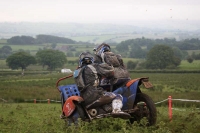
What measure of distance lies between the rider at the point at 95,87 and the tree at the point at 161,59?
94768 millimetres

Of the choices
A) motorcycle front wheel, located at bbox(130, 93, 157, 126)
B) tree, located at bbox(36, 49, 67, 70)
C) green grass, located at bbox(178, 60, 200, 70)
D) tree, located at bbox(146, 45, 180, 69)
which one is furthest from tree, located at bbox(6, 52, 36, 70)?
motorcycle front wheel, located at bbox(130, 93, 157, 126)

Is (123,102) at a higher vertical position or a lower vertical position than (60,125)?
higher

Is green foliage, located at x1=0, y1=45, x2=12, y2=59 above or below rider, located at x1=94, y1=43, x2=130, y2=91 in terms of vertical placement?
below

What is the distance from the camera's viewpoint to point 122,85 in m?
9.57

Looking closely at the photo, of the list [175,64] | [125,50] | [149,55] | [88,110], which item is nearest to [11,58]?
[149,55]

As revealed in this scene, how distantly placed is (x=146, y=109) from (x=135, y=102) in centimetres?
45

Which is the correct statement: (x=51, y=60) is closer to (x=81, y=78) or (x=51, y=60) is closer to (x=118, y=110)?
(x=81, y=78)

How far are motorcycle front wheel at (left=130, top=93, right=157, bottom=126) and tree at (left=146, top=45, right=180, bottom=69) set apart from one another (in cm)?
9448

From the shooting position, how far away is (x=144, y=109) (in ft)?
30.2

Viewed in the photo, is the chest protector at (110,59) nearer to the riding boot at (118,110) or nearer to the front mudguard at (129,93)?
the front mudguard at (129,93)

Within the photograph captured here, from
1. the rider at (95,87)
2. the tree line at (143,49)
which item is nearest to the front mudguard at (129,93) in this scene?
the rider at (95,87)

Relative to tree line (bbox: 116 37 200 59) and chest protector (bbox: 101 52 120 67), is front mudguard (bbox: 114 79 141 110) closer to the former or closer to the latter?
chest protector (bbox: 101 52 120 67)

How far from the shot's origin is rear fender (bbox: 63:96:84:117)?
9.36m

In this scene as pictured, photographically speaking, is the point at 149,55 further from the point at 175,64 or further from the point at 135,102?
the point at 135,102
